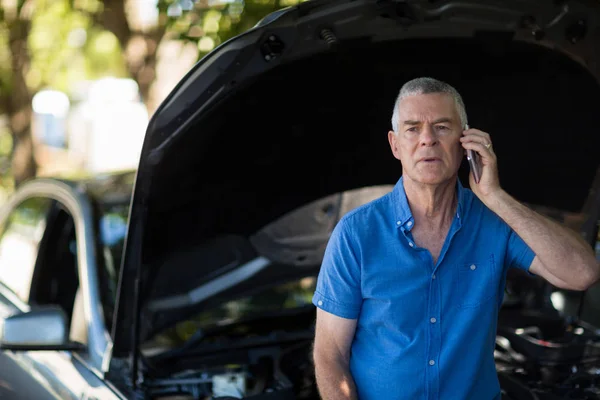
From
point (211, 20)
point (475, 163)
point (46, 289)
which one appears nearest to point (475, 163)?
point (475, 163)

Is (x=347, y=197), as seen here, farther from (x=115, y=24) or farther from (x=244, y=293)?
(x=115, y=24)

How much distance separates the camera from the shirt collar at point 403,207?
8.10 feet

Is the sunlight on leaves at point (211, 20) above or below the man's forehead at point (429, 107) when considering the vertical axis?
above

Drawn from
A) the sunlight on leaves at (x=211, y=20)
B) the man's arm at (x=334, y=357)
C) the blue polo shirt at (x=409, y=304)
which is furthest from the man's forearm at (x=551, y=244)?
the sunlight on leaves at (x=211, y=20)

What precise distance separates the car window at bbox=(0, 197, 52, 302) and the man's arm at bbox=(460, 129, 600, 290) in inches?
97.9

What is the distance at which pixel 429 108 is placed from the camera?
7.94ft

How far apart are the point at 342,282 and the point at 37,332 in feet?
4.79

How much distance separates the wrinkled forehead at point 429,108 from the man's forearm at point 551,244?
31 cm

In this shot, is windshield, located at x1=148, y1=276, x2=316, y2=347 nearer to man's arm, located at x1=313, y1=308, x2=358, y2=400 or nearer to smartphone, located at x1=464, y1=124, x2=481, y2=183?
man's arm, located at x1=313, y1=308, x2=358, y2=400

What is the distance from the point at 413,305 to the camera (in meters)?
2.41

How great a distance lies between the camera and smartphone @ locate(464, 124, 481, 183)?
2496 mm

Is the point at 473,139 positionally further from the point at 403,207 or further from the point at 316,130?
the point at 316,130

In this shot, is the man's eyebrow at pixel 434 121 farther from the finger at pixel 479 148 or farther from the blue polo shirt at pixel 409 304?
the blue polo shirt at pixel 409 304

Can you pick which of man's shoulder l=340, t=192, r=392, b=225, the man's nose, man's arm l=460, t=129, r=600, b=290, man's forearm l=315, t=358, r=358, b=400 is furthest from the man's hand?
man's forearm l=315, t=358, r=358, b=400
